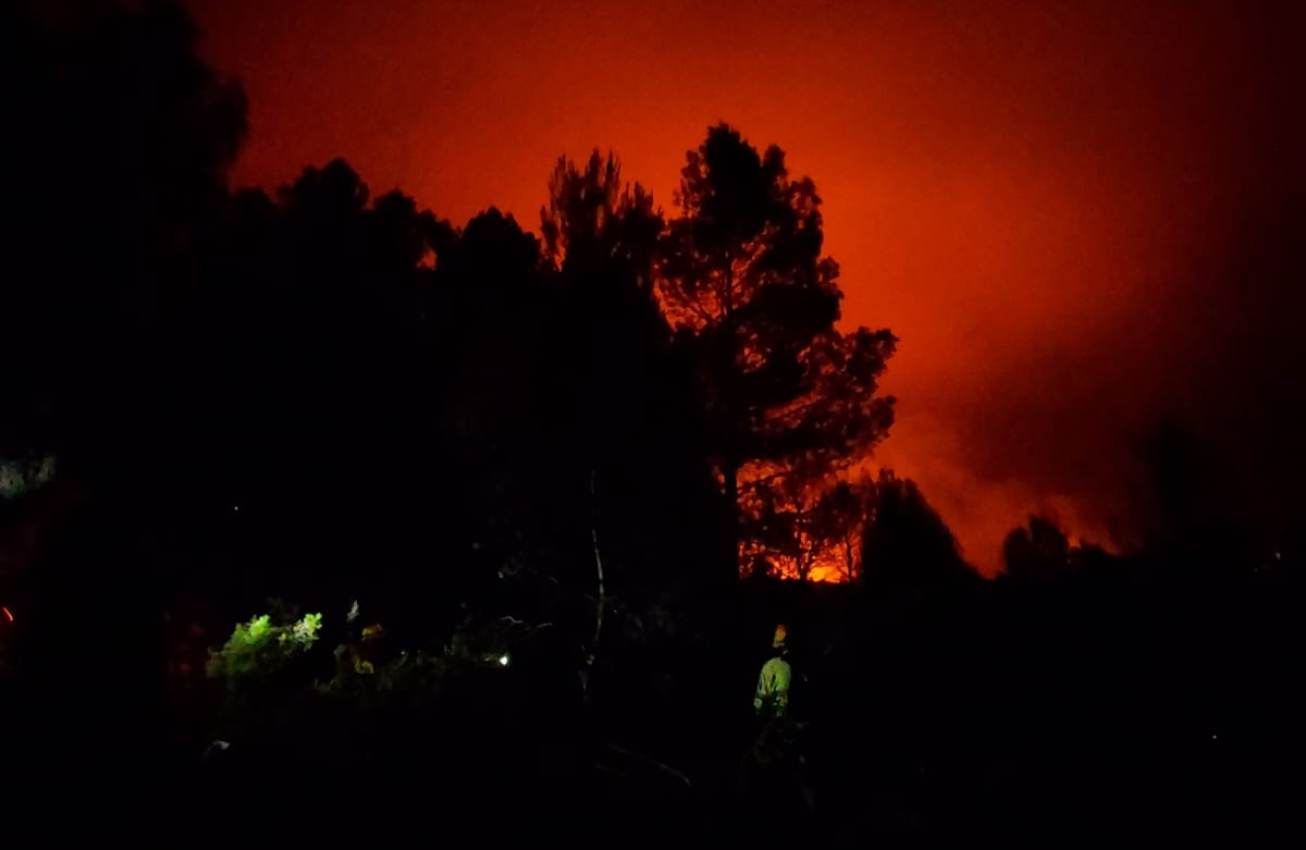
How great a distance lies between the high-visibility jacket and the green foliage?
642 centimetres

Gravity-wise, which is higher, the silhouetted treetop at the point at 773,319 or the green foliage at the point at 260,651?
the silhouetted treetop at the point at 773,319

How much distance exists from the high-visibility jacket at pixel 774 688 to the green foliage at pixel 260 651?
6.42m

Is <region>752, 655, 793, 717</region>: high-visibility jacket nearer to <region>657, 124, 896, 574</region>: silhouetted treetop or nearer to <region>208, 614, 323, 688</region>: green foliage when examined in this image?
<region>208, 614, 323, 688</region>: green foliage

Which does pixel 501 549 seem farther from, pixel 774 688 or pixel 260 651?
pixel 774 688

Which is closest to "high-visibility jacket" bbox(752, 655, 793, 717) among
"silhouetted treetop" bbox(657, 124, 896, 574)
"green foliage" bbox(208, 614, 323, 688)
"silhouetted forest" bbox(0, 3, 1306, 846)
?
"silhouetted forest" bbox(0, 3, 1306, 846)

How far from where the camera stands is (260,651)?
11188 mm

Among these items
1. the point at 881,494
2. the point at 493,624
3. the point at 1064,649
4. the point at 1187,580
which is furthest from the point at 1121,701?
the point at 881,494

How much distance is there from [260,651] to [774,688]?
6.78 m

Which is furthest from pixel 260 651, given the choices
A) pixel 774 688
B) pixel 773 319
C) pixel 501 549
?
pixel 773 319

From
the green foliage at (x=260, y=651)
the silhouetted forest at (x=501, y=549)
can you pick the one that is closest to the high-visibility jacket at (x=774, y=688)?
the silhouetted forest at (x=501, y=549)

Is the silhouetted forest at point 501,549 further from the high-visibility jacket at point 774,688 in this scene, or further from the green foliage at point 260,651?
the high-visibility jacket at point 774,688

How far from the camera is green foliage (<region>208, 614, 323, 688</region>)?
10.7 meters

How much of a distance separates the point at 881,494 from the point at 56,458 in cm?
2036

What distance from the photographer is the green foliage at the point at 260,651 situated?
10711 mm
